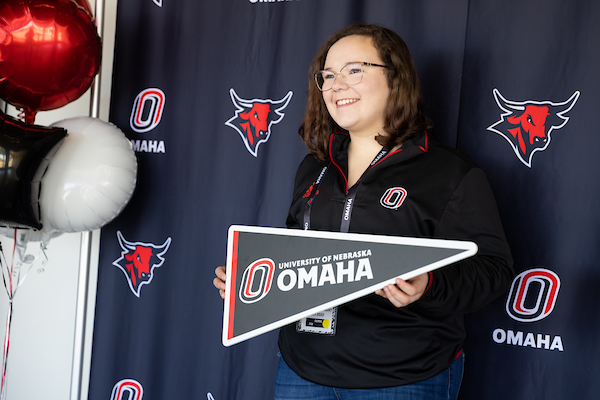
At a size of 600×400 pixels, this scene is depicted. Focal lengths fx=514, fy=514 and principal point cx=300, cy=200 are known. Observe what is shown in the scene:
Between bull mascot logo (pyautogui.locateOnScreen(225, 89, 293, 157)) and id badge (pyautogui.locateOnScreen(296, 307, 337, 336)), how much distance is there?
0.82 meters

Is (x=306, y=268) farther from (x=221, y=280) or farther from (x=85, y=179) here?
(x=85, y=179)

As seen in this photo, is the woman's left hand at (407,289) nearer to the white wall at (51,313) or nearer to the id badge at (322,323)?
the id badge at (322,323)

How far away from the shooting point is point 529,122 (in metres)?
1.48

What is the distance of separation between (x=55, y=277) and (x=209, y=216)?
0.73 meters

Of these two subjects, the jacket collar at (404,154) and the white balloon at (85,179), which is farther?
the white balloon at (85,179)

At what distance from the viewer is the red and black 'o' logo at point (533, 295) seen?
4.75ft


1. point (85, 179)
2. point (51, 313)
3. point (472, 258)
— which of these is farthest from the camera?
point (51, 313)

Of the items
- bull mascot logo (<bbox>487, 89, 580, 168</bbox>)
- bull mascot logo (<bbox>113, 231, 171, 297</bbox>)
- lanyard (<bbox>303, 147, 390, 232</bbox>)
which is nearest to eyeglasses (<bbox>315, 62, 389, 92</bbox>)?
lanyard (<bbox>303, 147, 390, 232</bbox>)

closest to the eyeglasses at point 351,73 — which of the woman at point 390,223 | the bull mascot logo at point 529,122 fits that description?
the woman at point 390,223

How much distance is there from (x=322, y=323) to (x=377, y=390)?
0.57 ft

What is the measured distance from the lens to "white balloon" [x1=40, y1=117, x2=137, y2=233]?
154 centimetres

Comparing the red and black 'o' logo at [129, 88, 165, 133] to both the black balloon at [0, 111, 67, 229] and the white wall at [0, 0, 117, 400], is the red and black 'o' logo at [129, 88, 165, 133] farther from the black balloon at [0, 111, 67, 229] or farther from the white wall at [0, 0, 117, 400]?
the black balloon at [0, 111, 67, 229]

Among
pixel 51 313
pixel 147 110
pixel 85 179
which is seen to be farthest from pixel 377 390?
pixel 51 313

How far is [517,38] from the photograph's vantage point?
1.50 metres
